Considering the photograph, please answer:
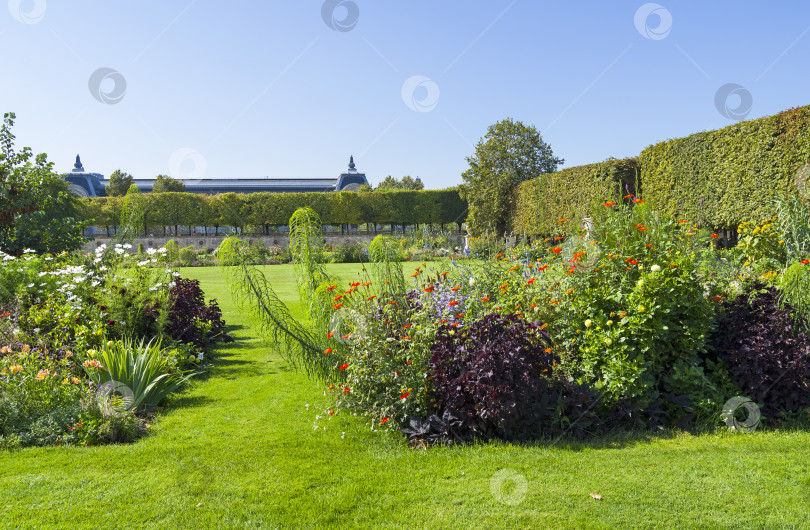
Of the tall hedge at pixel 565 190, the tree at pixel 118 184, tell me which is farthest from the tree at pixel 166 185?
the tall hedge at pixel 565 190

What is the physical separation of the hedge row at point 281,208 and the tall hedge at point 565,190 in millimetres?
18410

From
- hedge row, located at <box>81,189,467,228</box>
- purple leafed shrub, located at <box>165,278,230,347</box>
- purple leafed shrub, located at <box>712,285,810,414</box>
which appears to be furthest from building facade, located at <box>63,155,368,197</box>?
purple leafed shrub, located at <box>712,285,810,414</box>

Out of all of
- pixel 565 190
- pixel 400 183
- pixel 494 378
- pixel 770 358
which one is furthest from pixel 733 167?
pixel 400 183

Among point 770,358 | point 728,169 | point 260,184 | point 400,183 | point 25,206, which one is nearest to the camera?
point 770,358

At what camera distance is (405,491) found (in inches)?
125

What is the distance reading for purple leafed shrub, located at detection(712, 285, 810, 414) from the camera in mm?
4098

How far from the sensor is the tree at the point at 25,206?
8.95m

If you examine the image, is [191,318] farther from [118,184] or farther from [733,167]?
[118,184]

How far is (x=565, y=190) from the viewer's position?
68.6 feet

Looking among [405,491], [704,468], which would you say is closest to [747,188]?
[704,468]

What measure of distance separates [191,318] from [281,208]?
37097mm

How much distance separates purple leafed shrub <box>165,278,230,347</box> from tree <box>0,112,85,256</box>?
3255mm

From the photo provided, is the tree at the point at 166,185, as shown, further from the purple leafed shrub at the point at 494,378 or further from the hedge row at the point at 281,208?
the purple leafed shrub at the point at 494,378

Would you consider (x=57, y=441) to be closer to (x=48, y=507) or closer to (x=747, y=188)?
(x=48, y=507)
